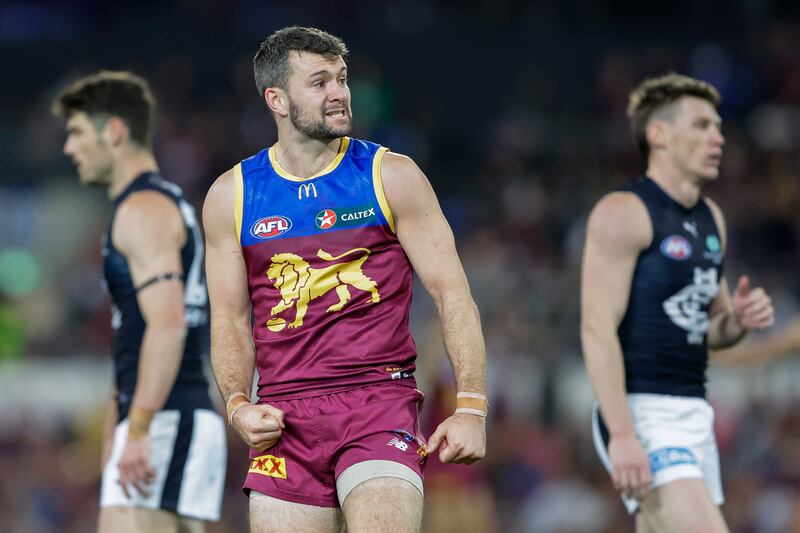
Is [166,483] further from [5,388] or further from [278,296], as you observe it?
[5,388]

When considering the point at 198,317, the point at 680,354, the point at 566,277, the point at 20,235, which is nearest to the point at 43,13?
the point at 20,235

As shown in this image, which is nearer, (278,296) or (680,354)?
(278,296)

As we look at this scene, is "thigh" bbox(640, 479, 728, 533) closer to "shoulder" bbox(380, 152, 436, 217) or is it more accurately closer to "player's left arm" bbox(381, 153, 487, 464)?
"player's left arm" bbox(381, 153, 487, 464)

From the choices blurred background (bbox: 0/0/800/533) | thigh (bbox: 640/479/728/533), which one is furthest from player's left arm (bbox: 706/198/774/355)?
blurred background (bbox: 0/0/800/533)

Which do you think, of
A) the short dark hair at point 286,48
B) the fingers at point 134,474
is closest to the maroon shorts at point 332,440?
the short dark hair at point 286,48

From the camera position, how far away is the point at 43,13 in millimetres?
18438

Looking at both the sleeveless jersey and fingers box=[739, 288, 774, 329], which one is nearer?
the sleeveless jersey

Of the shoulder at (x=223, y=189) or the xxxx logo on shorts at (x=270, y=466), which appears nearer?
the xxxx logo on shorts at (x=270, y=466)

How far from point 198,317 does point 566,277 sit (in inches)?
274

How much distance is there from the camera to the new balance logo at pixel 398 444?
4.80 metres

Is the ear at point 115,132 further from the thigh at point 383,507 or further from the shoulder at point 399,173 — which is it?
the thigh at point 383,507

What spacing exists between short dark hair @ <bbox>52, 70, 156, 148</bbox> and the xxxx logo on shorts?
2447mm

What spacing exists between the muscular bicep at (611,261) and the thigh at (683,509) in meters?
0.81

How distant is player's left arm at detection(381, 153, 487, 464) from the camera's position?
4.77 m
